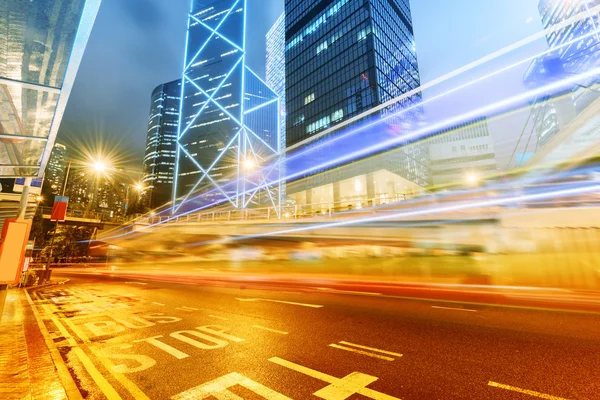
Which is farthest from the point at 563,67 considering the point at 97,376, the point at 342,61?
the point at 97,376

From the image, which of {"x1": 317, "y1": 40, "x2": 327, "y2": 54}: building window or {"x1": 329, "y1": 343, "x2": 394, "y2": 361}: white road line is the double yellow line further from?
{"x1": 317, "y1": 40, "x2": 327, "y2": 54}: building window

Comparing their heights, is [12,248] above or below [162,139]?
below

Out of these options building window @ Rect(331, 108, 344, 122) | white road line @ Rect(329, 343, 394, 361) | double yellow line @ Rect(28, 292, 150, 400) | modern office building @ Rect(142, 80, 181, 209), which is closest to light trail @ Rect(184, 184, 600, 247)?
white road line @ Rect(329, 343, 394, 361)

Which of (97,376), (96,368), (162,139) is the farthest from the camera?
(162,139)

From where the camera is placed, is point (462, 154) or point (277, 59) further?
point (277, 59)

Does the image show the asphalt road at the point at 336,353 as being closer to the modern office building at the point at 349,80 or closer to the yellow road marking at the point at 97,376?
the yellow road marking at the point at 97,376

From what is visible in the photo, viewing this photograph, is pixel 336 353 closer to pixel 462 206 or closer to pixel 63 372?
pixel 63 372

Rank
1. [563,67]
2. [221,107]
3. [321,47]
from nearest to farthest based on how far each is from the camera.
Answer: [563,67], [321,47], [221,107]

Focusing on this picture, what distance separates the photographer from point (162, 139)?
582 feet

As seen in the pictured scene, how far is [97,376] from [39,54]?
5.20 meters

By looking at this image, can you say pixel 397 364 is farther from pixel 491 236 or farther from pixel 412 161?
pixel 412 161

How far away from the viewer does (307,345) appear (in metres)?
5.14

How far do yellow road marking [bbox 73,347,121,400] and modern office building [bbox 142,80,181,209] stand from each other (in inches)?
7066

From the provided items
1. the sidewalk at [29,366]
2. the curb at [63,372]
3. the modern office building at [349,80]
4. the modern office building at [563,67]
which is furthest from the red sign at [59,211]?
the modern office building at [563,67]
